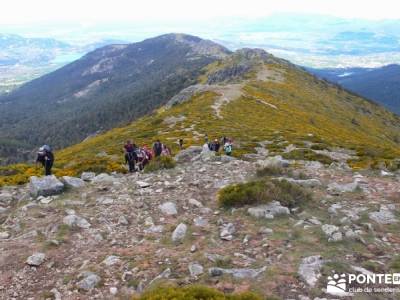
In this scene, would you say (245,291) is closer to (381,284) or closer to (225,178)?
Answer: (381,284)

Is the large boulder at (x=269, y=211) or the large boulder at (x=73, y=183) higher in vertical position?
the large boulder at (x=269, y=211)

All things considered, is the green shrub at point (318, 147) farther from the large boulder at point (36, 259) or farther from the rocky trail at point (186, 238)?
the large boulder at point (36, 259)

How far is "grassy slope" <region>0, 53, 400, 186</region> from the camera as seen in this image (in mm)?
37812

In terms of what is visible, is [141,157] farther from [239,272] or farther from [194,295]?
[194,295]

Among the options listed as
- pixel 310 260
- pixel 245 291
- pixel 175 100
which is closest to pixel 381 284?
pixel 310 260

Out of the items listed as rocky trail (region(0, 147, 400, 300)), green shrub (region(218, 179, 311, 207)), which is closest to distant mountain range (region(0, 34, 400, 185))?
rocky trail (region(0, 147, 400, 300))

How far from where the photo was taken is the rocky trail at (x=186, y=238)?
1066 cm

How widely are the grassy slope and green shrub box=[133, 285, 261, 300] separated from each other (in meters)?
18.1

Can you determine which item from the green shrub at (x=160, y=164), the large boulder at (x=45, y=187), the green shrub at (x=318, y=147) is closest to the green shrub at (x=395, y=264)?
the large boulder at (x=45, y=187)

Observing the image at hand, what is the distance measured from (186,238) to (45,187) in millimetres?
7936

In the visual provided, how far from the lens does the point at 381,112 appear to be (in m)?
125
